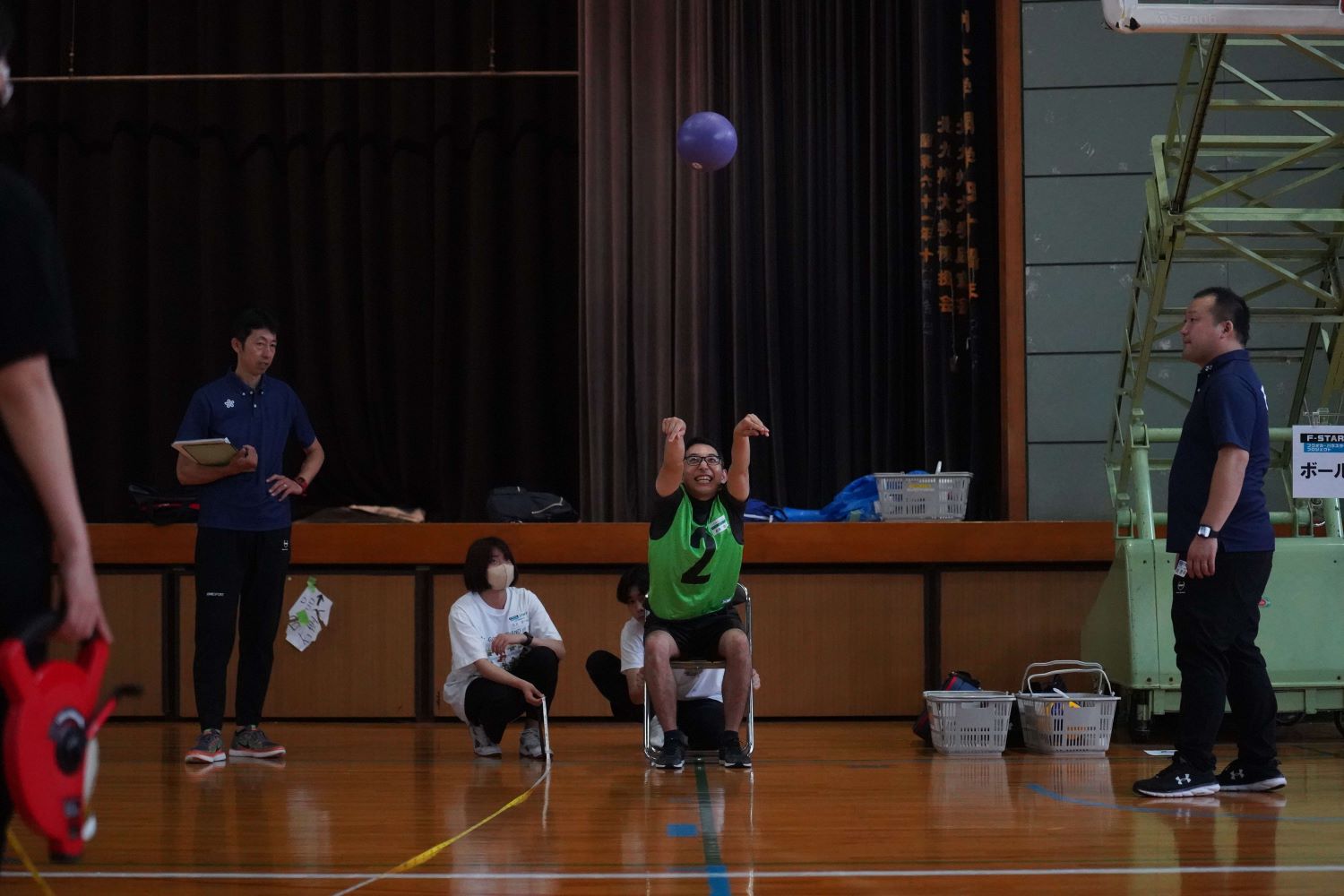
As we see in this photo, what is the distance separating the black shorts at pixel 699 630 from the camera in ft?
16.0

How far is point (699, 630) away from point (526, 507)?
1.97m

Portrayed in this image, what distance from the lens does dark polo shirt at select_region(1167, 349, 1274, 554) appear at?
3941 mm

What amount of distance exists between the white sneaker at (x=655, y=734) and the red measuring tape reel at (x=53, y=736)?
3.38 meters

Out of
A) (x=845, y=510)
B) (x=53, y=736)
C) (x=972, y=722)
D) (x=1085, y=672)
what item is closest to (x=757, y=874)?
(x=53, y=736)

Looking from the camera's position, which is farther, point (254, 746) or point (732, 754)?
point (254, 746)

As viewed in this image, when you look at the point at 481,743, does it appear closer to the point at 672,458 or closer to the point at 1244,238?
the point at 672,458

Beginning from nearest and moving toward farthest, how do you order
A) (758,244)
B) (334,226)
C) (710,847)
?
(710,847), (758,244), (334,226)

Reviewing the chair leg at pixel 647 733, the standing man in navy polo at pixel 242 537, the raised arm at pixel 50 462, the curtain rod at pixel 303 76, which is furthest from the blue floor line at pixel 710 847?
the curtain rod at pixel 303 76

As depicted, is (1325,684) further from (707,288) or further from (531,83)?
(531,83)

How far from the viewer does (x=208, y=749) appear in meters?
4.80

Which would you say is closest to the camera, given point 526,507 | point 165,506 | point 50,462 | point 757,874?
point 50,462

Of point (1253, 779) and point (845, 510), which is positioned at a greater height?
point (845, 510)

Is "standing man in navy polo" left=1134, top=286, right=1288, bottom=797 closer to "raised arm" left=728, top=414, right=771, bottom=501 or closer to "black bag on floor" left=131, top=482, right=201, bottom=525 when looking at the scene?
"raised arm" left=728, top=414, right=771, bottom=501

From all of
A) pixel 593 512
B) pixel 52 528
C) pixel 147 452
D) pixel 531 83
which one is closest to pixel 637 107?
pixel 531 83
